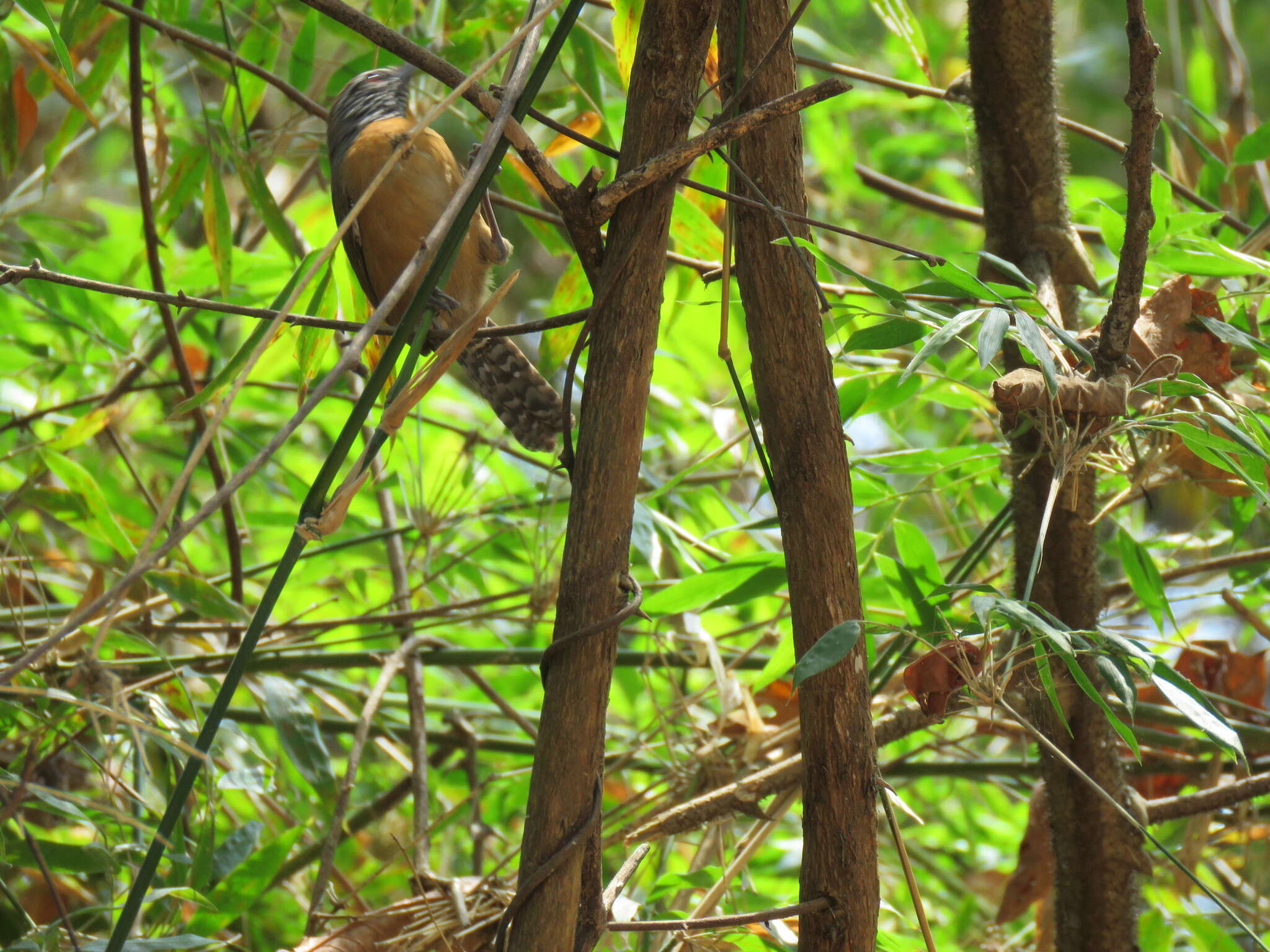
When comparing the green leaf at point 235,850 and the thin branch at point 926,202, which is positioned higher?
the thin branch at point 926,202

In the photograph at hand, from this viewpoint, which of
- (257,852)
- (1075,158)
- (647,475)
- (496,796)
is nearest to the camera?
(257,852)

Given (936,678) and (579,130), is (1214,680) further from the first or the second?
(579,130)

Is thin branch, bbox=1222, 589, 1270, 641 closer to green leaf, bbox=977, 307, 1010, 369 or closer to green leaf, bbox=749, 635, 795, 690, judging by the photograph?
green leaf, bbox=749, 635, 795, 690

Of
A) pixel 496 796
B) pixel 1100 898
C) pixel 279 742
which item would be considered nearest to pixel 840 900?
pixel 1100 898

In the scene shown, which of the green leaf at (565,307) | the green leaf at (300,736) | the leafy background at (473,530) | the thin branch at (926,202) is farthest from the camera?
the thin branch at (926,202)

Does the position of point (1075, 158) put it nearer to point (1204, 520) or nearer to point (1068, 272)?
point (1204, 520)

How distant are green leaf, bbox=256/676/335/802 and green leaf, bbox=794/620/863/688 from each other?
43.0 inches

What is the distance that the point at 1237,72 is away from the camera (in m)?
2.10

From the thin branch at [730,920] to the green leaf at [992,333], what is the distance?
0.49m

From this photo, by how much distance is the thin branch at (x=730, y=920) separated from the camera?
90cm

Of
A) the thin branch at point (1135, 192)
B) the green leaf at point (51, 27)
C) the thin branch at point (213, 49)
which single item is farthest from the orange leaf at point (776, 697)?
the green leaf at point (51, 27)

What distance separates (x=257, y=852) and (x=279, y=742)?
0.58 ft

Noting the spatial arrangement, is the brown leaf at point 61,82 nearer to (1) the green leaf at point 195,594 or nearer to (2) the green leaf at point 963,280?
(1) the green leaf at point 195,594

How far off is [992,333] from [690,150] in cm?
28
